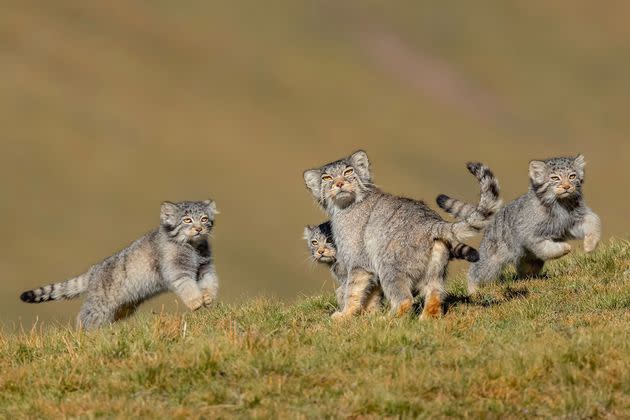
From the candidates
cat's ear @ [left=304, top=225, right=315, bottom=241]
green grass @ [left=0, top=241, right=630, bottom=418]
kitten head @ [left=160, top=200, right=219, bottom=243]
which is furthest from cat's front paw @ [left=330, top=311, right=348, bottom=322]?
kitten head @ [left=160, top=200, right=219, bottom=243]

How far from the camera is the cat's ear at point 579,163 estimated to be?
50.6 ft

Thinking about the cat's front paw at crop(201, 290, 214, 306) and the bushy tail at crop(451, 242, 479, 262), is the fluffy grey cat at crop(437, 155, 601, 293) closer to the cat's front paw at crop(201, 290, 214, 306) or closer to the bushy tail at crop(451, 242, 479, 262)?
the bushy tail at crop(451, 242, 479, 262)

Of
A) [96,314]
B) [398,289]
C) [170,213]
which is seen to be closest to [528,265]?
[398,289]

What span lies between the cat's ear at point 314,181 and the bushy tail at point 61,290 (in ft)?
17.1

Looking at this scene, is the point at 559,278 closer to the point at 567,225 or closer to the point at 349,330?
the point at 567,225

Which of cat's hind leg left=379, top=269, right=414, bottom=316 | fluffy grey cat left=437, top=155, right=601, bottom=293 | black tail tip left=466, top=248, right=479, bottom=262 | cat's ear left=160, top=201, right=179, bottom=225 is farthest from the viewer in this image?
cat's ear left=160, top=201, right=179, bottom=225

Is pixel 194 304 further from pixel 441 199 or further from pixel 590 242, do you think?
pixel 590 242

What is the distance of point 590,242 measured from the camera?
15.4 metres

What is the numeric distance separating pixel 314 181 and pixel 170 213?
3.73m

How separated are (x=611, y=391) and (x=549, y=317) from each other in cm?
339

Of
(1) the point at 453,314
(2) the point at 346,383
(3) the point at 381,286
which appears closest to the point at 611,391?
(2) the point at 346,383

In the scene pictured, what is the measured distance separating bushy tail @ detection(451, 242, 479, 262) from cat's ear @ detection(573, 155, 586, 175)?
4762 mm

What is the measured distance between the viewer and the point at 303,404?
7828mm

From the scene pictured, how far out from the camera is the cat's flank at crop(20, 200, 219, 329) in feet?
51.6
